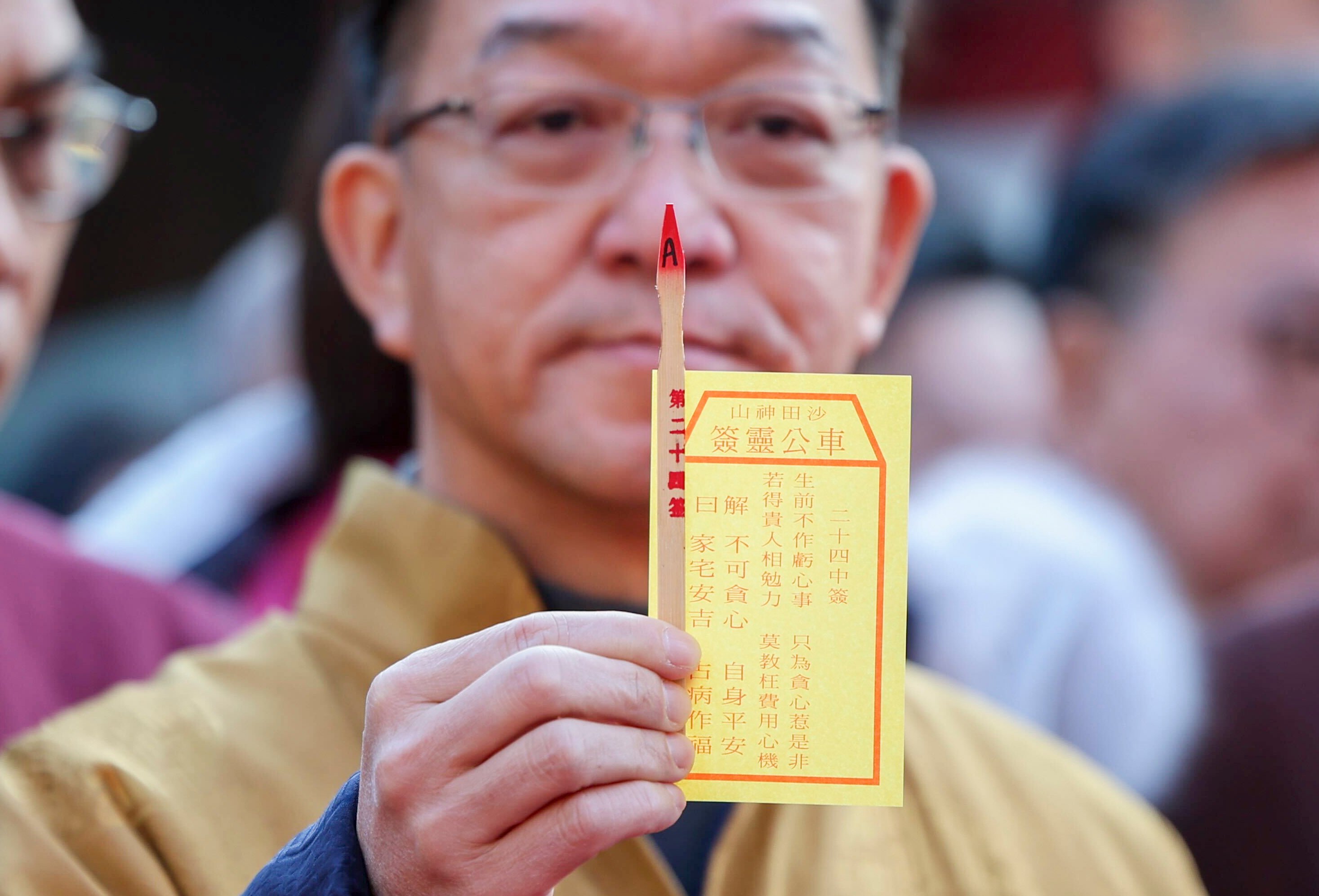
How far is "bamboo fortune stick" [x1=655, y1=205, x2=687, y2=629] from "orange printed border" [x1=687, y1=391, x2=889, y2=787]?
0.6 inches

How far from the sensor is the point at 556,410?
1.55m

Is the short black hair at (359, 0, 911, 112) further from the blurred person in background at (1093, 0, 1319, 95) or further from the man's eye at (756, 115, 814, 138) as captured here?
the blurred person in background at (1093, 0, 1319, 95)

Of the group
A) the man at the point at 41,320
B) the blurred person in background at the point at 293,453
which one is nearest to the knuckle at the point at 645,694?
the man at the point at 41,320

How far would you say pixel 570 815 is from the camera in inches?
42.0

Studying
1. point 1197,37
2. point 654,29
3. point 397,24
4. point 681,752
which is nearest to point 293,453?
point 397,24

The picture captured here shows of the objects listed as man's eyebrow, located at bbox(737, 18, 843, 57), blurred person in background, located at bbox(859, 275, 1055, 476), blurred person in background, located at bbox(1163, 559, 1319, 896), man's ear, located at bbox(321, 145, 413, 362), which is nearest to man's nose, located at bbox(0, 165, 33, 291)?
man's ear, located at bbox(321, 145, 413, 362)

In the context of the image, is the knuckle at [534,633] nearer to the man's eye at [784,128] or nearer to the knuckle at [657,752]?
the knuckle at [657,752]

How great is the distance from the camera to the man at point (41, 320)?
1.95 m

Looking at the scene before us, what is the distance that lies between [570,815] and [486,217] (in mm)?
738

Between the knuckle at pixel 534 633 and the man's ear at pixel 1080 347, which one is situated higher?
the man's ear at pixel 1080 347

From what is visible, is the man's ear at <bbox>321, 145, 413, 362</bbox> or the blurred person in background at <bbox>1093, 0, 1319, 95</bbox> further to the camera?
the blurred person in background at <bbox>1093, 0, 1319, 95</bbox>

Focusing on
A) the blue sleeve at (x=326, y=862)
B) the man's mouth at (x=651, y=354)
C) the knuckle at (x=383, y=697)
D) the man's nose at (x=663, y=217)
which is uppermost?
the man's nose at (x=663, y=217)

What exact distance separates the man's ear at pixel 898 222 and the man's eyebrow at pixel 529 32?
46 cm

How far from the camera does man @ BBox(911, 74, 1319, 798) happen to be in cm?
267
